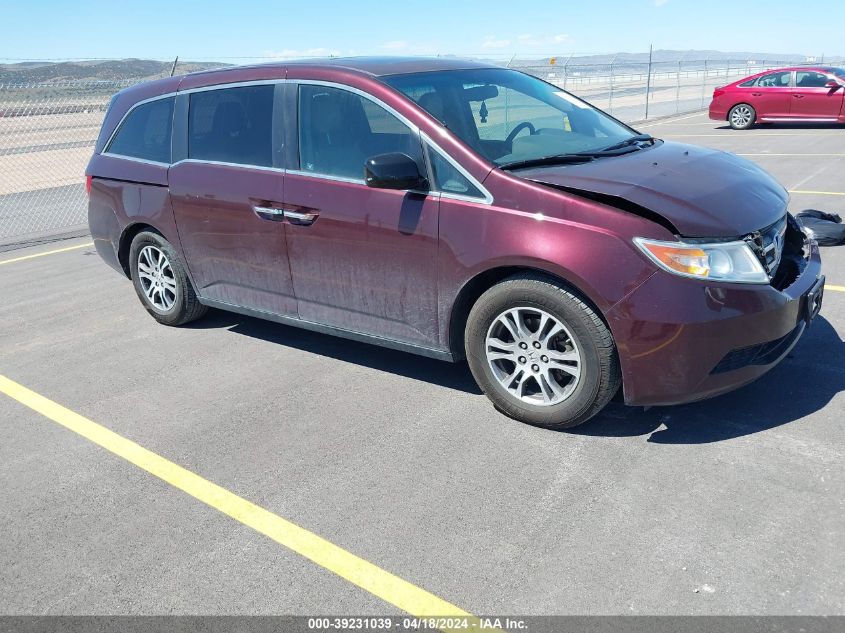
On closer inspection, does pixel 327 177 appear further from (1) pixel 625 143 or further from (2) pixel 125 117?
(2) pixel 125 117

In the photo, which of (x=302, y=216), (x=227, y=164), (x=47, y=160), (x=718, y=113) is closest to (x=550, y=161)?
(x=302, y=216)

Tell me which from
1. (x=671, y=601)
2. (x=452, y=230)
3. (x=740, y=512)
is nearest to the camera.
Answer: (x=671, y=601)

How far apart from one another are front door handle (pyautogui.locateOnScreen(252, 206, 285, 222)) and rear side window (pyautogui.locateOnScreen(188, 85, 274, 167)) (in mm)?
270

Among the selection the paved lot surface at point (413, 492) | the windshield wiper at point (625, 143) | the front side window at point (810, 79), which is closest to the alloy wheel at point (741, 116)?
the front side window at point (810, 79)

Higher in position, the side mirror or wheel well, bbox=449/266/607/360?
the side mirror

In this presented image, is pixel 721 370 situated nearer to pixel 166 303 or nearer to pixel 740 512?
pixel 740 512

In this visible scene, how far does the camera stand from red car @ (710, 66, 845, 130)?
17891 millimetres

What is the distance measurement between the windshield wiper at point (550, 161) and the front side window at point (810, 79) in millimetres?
16618

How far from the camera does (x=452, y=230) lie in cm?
397

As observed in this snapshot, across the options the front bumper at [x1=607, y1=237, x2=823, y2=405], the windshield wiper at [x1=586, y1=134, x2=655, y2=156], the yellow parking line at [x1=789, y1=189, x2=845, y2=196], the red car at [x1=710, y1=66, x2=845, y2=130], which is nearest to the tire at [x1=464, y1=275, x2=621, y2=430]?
the front bumper at [x1=607, y1=237, x2=823, y2=405]

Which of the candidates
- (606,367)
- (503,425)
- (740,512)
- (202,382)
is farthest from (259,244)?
(740,512)

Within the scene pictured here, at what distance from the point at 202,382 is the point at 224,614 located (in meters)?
2.32

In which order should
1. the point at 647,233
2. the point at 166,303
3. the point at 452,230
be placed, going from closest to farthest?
the point at 647,233 < the point at 452,230 < the point at 166,303

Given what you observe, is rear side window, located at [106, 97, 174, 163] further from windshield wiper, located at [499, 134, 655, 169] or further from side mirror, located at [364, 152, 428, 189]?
windshield wiper, located at [499, 134, 655, 169]
